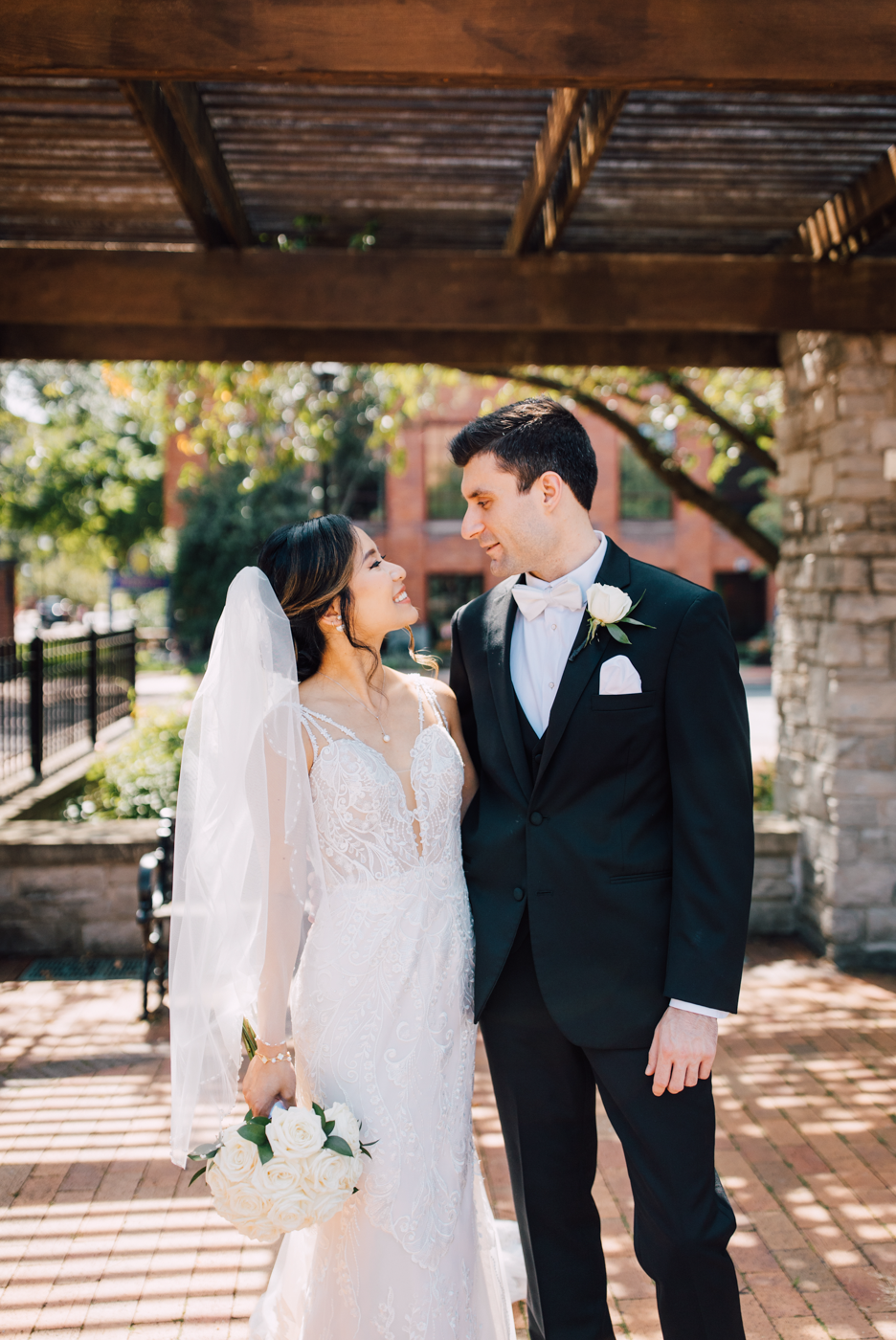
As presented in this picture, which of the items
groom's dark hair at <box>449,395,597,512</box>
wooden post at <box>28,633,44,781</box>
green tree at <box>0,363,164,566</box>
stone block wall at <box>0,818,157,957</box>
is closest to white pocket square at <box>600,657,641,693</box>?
groom's dark hair at <box>449,395,597,512</box>

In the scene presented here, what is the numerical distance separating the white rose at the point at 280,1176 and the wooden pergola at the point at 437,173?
2.77 meters

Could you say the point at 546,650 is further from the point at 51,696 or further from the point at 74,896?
the point at 51,696

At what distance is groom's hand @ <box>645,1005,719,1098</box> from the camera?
2.16 m

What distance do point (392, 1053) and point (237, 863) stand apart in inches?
22.4

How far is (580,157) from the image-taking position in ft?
13.1

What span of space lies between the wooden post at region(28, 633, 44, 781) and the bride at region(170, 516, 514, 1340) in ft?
17.9

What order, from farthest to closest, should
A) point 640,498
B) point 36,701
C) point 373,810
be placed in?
point 640,498
point 36,701
point 373,810

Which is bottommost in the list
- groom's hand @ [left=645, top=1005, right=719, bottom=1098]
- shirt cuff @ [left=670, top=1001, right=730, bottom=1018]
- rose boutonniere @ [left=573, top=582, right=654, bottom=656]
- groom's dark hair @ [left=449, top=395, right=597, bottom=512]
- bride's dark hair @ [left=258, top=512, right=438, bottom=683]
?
groom's hand @ [left=645, top=1005, right=719, bottom=1098]

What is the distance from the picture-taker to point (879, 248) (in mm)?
5301

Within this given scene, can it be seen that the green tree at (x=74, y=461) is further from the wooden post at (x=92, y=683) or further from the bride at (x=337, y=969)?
the bride at (x=337, y=969)

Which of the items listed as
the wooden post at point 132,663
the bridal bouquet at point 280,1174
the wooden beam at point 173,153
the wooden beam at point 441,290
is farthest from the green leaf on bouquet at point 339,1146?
the wooden post at point 132,663

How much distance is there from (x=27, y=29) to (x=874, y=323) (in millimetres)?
4087

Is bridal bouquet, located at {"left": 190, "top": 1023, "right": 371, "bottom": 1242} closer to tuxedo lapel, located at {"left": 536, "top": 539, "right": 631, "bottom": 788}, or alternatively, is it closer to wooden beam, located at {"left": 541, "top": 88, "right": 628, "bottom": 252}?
tuxedo lapel, located at {"left": 536, "top": 539, "right": 631, "bottom": 788}

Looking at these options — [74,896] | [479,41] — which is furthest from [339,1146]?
[74,896]
